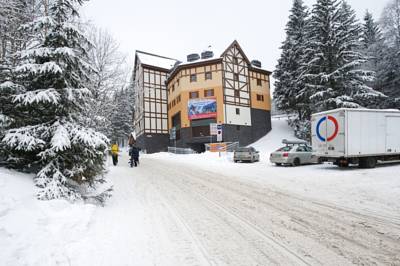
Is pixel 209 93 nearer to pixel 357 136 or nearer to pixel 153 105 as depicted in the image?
pixel 153 105

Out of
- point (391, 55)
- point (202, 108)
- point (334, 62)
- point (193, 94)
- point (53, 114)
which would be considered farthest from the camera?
point (193, 94)

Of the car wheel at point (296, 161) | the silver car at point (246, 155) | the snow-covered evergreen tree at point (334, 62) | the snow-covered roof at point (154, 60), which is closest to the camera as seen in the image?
the car wheel at point (296, 161)

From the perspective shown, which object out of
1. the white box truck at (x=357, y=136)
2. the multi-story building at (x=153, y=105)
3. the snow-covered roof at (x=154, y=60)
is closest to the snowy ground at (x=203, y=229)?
the white box truck at (x=357, y=136)

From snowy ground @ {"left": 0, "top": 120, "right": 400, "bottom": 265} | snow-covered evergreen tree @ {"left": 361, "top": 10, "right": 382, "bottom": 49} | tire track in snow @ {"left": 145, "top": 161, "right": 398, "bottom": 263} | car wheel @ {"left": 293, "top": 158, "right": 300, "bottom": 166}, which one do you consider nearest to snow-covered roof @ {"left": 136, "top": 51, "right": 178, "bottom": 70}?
snow-covered evergreen tree @ {"left": 361, "top": 10, "right": 382, "bottom": 49}

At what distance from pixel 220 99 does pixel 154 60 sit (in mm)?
20325

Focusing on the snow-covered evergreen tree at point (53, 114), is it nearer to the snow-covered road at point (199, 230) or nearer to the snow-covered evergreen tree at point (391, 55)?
the snow-covered road at point (199, 230)

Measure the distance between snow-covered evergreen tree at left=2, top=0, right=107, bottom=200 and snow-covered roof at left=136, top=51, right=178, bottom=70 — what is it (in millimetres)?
36689

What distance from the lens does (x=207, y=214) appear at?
556cm

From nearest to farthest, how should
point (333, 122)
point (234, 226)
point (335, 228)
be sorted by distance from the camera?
point (335, 228) < point (234, 226) < point (333, 122)

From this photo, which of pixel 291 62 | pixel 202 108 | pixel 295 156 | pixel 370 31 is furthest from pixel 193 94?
pixel 370 31

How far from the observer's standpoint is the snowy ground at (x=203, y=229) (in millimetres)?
3365

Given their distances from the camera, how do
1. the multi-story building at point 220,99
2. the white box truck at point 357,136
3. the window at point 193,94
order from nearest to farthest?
the white box truck at point 357,136
the multi-story building at point 220,99
the window at point 193,94

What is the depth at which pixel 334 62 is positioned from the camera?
77.4ft

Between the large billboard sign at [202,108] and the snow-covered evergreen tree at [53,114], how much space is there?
2640cm
